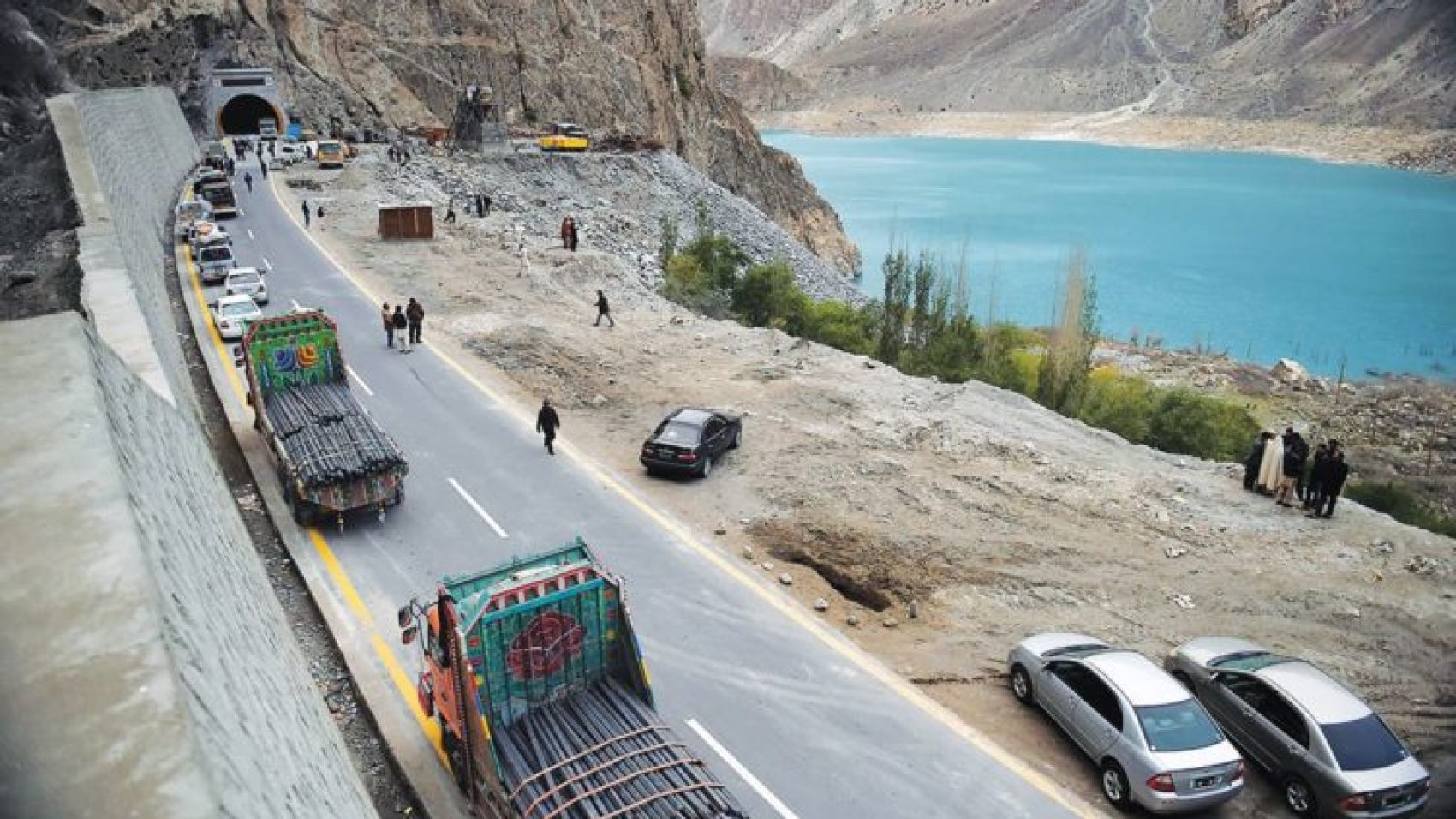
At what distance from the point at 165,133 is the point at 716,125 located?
5702 cm

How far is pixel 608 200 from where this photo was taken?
58.1m

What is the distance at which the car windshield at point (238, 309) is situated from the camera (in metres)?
26.0

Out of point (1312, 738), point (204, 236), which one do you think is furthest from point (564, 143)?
point (1312, 738)

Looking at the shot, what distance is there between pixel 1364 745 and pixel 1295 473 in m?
9.33

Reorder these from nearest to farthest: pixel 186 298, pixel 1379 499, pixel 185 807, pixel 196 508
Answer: pixel 185 807 < pixel 196 508 < pixel 1379 499 < pixel 186 298

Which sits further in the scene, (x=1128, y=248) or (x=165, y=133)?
(x=1128, y=248)

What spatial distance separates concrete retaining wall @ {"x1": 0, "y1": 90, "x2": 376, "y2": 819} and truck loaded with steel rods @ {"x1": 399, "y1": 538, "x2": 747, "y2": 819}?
136cm

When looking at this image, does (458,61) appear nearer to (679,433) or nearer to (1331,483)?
(679,433)

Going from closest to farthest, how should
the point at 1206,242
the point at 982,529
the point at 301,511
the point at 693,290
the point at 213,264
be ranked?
the point at 301,511 → the point at 982,529 → the point at 213,264 → the point at 693,290 → the point at 1206,242

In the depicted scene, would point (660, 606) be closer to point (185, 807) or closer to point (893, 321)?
point (185, 807)

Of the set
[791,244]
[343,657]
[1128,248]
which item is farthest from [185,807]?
[1128,248]

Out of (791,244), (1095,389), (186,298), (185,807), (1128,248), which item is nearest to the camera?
(185,807)

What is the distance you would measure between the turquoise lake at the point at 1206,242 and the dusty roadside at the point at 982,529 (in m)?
36.9

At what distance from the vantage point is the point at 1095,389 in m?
36.2
